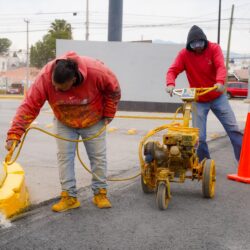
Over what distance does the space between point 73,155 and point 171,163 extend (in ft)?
3.31

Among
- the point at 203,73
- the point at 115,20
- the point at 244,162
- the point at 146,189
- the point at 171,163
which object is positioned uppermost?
the point at 115,20

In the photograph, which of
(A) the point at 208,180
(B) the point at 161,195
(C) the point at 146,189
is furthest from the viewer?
(C) the point at 146,189

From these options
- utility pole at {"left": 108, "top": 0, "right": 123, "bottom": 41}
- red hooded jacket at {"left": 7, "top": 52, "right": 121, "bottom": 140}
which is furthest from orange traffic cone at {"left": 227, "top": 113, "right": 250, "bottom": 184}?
utility pole at {"left": 108, "top": 0, "right": 123, "bottom": 41}

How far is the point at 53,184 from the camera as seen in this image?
539 centimetres

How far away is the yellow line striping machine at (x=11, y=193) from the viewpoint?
4058mm

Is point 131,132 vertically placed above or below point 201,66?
below

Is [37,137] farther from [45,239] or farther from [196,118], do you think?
[45,239]

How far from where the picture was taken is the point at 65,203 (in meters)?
4.46

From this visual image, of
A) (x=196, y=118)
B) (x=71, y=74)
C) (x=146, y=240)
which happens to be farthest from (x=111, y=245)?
(x=196, y=118)

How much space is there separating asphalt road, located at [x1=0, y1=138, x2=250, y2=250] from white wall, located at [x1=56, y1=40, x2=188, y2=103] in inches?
525

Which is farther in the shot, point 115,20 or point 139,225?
point 115,20

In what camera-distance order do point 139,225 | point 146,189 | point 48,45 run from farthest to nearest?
1. point 48,45
2. point 146,189
3. point 139,225

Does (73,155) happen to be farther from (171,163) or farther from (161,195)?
(171,163)

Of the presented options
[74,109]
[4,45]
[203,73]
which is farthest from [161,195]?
[4,45]
